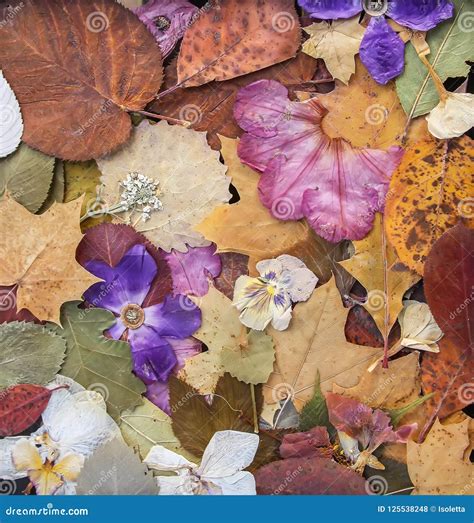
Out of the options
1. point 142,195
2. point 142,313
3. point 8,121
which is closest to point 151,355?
point 142,313

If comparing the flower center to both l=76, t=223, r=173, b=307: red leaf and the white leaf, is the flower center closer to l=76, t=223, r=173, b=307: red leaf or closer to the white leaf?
l=76, t=223, r=173, b=307: red leaf

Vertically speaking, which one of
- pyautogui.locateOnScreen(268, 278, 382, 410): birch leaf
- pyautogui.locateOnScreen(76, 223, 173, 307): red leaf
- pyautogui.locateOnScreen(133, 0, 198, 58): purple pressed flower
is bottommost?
pyautogui.locateOnScreen(268, 278, 382, 410): birch leaf

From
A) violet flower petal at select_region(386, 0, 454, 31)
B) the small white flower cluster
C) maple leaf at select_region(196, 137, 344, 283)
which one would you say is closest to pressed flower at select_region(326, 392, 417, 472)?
maple leaf at select_region(196, 137, 344, 283)

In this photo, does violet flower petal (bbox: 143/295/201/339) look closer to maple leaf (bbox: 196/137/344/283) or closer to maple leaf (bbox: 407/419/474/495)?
maple leaf (bbox: 196/137/344/283)

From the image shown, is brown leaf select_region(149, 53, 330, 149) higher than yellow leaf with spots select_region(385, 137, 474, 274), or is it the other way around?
brown leaf select_region(149, 53, 330, 149)

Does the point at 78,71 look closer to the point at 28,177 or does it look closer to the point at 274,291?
the point at 28,177

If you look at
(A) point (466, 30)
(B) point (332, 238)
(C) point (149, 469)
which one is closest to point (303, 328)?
(B) point (332, 238)
